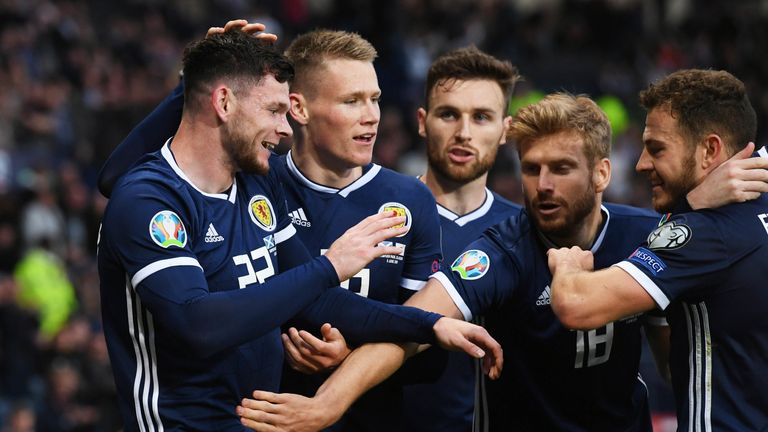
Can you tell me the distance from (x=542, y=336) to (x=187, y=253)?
1.79m

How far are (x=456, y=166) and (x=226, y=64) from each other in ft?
6.52

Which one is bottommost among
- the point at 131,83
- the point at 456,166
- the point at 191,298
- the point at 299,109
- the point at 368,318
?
the point at 368,318

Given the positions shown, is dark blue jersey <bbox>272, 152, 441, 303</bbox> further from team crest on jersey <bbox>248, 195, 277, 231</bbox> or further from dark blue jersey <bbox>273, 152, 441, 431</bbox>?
team crest on jersey <bbox>248, 195, 277, 231</bbox>

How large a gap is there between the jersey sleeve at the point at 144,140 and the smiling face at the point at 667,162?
89.3 inches

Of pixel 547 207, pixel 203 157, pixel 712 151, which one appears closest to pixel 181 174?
pixel 203 157

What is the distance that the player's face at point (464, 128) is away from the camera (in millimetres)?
6660

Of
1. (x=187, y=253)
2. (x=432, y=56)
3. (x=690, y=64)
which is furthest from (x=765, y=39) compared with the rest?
(x=187, y=253)

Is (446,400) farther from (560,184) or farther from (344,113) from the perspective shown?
(344,113)

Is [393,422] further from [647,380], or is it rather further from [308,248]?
[647,380]

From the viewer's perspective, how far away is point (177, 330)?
14.8 ft

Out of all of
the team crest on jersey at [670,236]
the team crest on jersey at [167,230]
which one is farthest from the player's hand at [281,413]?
the team crest on jersey at [670,236]

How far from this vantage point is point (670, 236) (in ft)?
15.9

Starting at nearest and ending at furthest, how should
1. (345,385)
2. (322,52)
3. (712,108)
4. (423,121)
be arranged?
(712,108)
(345,385)
(322,52)
(423,121)

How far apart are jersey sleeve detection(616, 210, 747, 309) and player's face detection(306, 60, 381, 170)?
1670 mm
